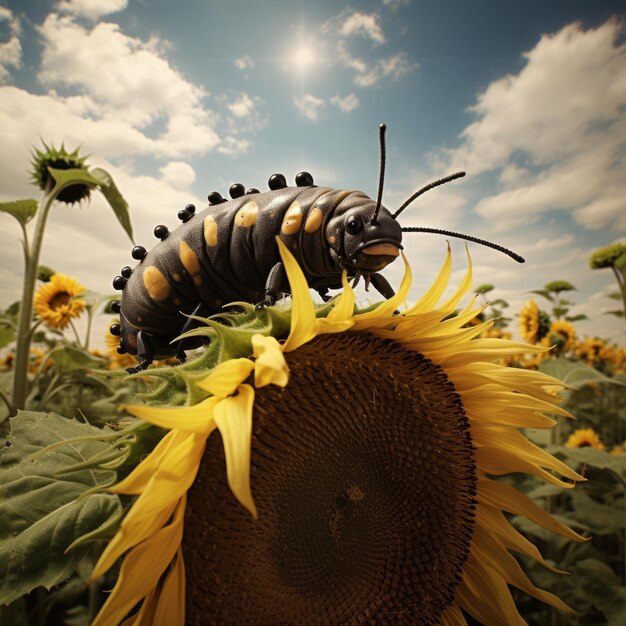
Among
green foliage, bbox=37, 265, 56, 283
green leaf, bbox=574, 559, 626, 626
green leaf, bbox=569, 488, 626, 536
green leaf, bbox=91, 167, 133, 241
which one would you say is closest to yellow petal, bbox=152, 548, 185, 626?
green leaf, bbox=91, 167, 133, 241

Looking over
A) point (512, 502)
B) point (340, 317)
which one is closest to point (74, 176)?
point (340, 317)

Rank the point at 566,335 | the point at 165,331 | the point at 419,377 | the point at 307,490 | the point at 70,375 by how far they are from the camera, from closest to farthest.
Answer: the point at 307,490 < the point at 419,377 < the point at 165,331 < the point at 70,375 < the point at 566,335

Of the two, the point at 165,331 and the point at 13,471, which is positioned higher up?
the point at 165,331

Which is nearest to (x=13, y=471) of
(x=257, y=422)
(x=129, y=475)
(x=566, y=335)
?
(x=129, y=475)

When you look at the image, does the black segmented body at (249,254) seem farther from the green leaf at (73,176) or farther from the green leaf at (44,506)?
the green leaf at (73,176)

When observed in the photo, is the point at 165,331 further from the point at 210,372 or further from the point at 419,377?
the point at 419,377

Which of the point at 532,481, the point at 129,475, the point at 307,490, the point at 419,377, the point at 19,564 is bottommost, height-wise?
the point at 532,481

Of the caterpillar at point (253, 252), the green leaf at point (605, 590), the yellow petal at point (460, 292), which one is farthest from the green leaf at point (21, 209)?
the green leaf at point (605, 590)
